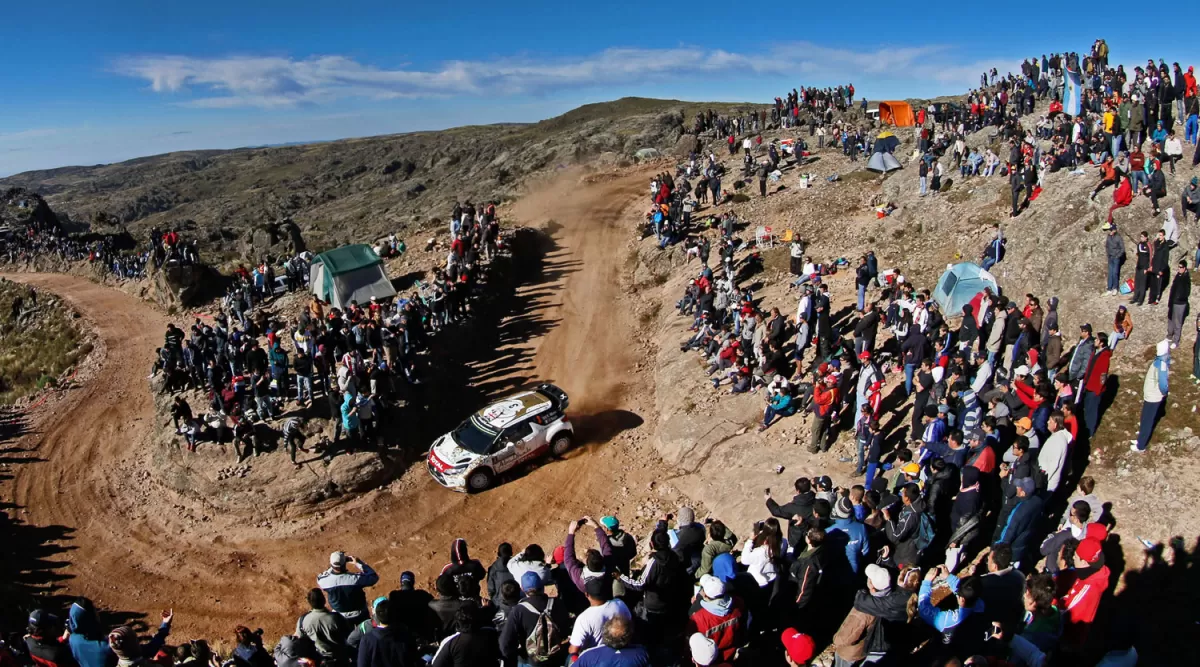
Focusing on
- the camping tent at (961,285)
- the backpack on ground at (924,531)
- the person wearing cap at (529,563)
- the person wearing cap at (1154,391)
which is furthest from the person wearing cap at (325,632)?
the camping tent at (961,285)

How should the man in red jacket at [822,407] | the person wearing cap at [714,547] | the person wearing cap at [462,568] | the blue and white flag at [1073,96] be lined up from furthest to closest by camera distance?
the blue and white flag at [1073,96]
the man in red jacket at [822,407]
the person wearing cap at [714,547]
the person wearing cap at [462,568]

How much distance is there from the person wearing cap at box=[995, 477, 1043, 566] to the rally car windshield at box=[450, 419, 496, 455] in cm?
1116

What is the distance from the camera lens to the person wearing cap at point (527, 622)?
277 inches

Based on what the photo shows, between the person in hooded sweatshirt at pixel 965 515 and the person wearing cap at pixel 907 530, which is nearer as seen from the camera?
the person wearing cap at pixel 907 530

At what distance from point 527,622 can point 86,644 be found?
18.2 ft

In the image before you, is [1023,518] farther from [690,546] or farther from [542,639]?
[542,639]

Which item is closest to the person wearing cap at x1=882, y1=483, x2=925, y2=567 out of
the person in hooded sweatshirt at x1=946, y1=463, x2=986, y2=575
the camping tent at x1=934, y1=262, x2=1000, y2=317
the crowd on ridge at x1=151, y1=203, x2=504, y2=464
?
the person in hooded sweatshirt at x1=946, y1=463, x2=986, y2=575

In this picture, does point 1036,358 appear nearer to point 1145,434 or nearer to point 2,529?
point 1145,434

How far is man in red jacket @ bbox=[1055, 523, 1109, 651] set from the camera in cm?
710

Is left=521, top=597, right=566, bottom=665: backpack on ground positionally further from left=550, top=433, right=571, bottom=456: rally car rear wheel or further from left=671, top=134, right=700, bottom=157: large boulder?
left=671, top=134, right=700, bottom=157: large boulder

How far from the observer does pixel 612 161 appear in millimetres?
50062

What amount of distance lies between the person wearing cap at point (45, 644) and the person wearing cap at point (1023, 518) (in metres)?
11.8

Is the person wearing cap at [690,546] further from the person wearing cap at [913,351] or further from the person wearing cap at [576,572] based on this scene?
the person wearing cap at [913,351]

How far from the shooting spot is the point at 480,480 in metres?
16.3
